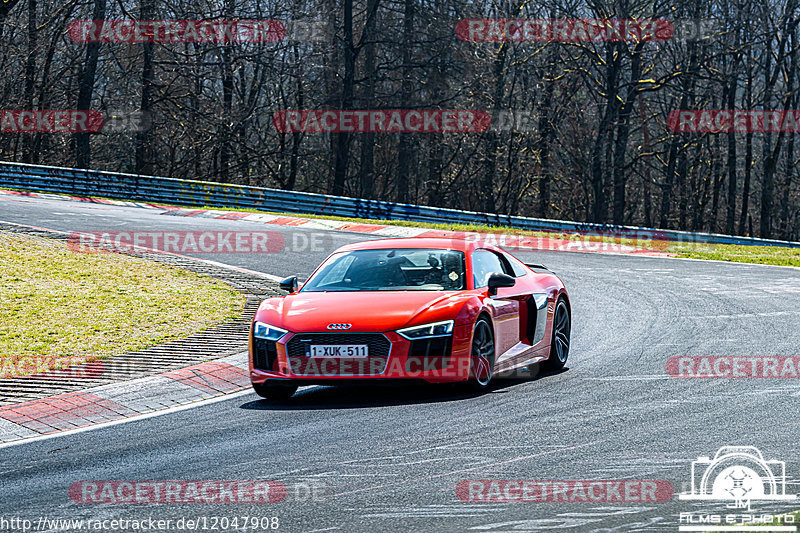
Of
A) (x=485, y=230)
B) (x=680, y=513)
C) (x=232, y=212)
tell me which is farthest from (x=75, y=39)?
(x=680, y=513)

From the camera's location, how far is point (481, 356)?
916 centimetres

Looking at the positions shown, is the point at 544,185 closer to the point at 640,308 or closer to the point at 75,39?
the point at 75,39

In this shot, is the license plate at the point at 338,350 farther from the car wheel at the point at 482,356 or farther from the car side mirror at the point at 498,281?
the car side mirror at the point at 498,281

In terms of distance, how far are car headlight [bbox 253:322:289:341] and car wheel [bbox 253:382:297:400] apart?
0.39 meters

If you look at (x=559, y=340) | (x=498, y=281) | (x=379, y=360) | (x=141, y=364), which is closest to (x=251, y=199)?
(x=141, y=364)

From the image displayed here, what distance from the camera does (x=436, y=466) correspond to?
6473mm

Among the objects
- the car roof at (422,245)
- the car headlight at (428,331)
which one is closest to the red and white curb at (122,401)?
the car roof at (422,245)

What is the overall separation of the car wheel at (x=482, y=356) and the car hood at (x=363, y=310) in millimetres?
302

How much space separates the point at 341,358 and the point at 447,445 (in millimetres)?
1875

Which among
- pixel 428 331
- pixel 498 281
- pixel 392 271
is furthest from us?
pixel 392 271

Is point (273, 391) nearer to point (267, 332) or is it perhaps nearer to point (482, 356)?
point (267, 332)

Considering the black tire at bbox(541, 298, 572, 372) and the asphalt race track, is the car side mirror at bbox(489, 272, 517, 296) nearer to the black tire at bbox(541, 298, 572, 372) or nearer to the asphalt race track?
the asphalt race track

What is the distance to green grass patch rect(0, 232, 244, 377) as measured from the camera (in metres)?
11.0

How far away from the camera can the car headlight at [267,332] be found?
8.97 m
